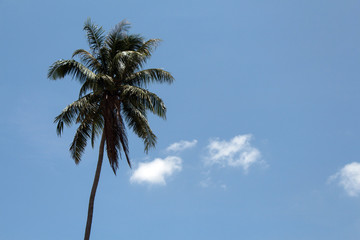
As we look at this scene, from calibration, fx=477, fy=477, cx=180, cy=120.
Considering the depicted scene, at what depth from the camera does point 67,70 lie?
26.5 meters

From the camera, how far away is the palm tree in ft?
83.5

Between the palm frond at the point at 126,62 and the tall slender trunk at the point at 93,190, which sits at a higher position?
the palm frond at the point at 126,62

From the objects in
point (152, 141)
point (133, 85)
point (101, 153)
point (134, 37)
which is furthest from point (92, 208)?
point (134, 37)

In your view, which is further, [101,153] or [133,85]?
[133,85]

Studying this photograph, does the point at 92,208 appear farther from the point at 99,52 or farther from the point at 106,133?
the point at 99,52

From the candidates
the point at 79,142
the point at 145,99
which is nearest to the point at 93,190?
the point at 79,142

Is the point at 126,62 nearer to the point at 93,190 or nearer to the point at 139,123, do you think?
the point at 139,123

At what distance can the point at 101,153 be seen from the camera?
25422mm

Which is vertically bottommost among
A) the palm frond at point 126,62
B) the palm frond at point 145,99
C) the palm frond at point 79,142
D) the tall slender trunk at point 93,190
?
the tall slender trunk at point 93,190

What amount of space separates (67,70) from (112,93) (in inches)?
112

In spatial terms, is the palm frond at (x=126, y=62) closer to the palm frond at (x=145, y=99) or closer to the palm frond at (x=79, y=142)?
the palm frond at (x=145, y=99)

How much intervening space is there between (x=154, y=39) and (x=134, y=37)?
1182 millimetres

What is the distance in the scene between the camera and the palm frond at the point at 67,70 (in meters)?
26.0

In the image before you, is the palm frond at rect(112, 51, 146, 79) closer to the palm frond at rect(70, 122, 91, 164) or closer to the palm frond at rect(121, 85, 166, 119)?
the palm frond at rect(121, 85, 166, 119)
